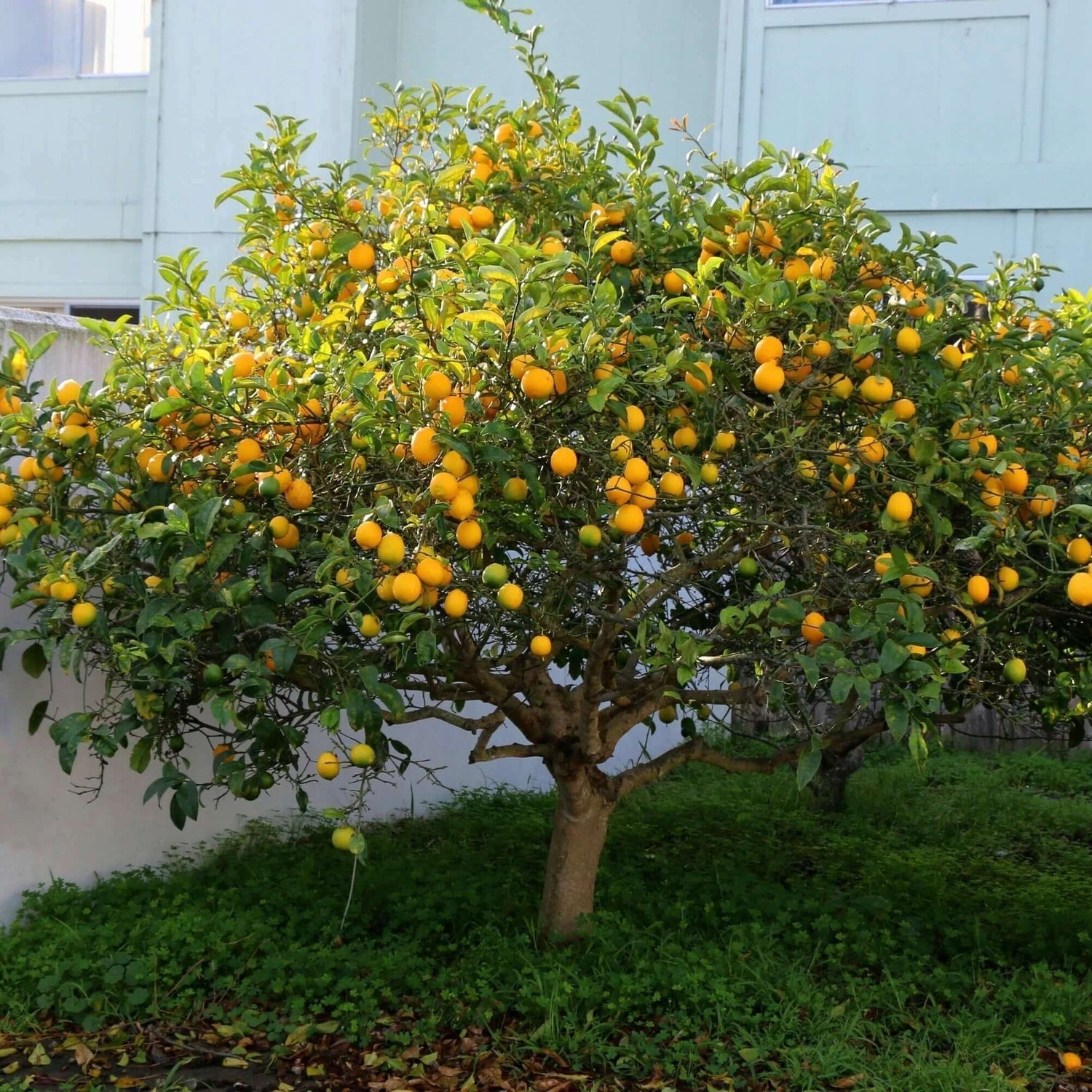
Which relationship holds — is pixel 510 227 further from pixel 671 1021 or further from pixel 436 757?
pixel 436 757

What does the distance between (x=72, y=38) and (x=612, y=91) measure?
3.85m

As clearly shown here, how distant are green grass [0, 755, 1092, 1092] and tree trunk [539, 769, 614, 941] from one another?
0.09 m

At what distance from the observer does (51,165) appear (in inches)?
343

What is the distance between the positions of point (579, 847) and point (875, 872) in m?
1.66

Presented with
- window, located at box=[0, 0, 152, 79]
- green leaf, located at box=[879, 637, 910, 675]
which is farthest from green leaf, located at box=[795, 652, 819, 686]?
window, located at box=[0, 0, 152, 79]

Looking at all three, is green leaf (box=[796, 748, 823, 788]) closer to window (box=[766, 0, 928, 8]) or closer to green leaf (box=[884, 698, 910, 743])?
green leaf (box=[884, 698, 910, 743])

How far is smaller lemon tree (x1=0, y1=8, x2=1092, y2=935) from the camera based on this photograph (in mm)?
2623

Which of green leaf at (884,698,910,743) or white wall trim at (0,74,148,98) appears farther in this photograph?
white wall trim at (0,74,148,98)

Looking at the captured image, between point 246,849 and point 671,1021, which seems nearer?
point 671,1021

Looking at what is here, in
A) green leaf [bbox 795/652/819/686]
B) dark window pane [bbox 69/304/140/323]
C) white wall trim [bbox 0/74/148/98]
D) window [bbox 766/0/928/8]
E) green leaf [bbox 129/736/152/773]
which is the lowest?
A: green leaf [bbox 129/736/152/773]

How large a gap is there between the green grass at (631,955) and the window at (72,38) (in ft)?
20.2

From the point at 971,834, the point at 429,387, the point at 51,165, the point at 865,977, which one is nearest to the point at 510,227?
the point at 429,387

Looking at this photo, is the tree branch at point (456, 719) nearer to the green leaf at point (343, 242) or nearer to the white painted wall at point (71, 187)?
the green leaf at point (343, 242)

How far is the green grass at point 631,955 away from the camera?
3457mm
